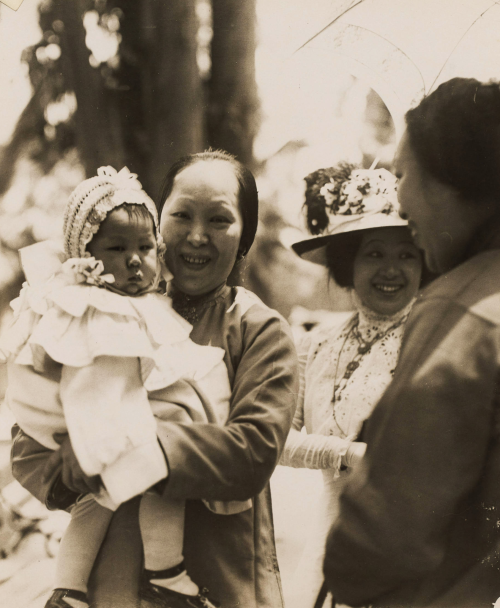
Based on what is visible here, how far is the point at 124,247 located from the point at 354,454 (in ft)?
3.33

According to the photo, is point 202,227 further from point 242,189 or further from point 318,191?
point 318,191

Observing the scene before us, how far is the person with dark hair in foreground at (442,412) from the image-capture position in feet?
5.94

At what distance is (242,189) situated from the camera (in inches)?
79.9

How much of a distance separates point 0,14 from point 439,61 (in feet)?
5.37

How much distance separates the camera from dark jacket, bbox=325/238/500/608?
1.80m

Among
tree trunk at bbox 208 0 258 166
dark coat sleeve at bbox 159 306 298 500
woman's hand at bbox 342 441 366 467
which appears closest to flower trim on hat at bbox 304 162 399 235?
tree trunk at bbox 208 0 258 166

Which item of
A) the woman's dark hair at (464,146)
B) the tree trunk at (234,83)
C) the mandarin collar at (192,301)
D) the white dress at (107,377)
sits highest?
the tree trunk at (234,83)

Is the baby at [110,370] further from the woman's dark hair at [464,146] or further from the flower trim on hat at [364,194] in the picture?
the woman's dark hair at [464,146]

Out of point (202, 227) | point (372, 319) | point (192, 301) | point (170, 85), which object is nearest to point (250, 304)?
point (192, 301)

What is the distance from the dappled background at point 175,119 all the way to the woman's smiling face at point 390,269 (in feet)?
0.39

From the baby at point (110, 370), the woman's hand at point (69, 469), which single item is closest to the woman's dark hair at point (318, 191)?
the baby at point (110, 370)

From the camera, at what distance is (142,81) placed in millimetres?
2146

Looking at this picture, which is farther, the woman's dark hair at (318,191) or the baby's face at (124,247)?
the woman's dark hair at (318,191)

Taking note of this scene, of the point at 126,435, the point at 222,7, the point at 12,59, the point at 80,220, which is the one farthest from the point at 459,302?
the point at 12,59
